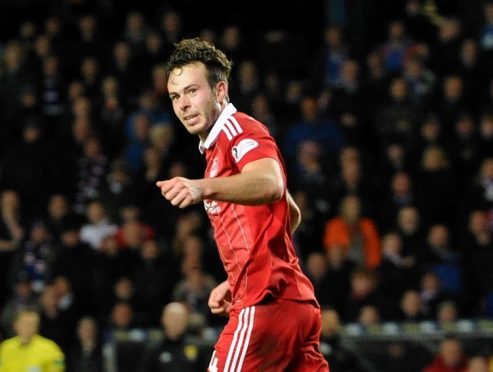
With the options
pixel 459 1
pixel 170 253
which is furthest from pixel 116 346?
pixel 459 1

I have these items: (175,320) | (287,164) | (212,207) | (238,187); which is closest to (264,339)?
(212,207)

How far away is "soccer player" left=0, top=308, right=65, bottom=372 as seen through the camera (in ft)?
32.9

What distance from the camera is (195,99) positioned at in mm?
4766

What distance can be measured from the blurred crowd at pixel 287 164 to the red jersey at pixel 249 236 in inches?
203

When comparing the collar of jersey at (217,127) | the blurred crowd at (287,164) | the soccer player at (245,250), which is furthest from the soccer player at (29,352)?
the collar of jersey at (217,127)

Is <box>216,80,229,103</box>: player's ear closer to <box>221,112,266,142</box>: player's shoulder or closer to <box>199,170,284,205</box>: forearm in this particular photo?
<box>221,112,266,142</box>: player's shoulder

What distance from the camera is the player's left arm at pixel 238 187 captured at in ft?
13.2

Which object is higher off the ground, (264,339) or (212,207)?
(212,207)

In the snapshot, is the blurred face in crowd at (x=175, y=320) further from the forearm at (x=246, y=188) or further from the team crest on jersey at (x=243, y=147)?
the forearm at (x=246, y=188)

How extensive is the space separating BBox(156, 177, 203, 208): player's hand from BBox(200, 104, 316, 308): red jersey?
0.63m

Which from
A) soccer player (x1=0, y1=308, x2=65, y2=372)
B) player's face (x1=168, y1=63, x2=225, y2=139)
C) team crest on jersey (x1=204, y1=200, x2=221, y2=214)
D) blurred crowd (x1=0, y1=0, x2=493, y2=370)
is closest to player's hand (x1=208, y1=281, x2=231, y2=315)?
team crest on jersey (x1=204, y1=200, x2=221, y2=214)

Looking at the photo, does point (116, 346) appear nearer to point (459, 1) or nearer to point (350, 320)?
point (350, 320)

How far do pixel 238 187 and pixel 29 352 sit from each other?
6253 millimetres

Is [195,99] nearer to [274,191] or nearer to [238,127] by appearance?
[238,127]
